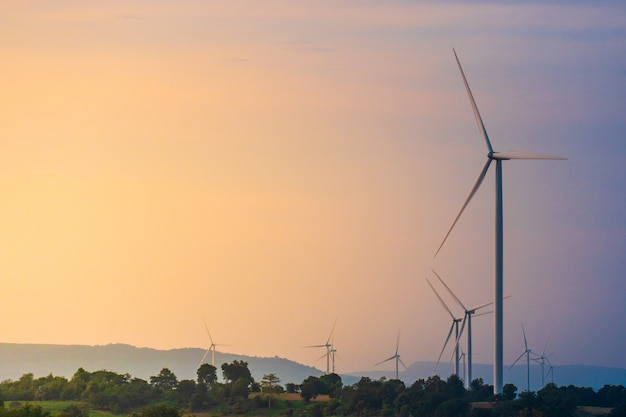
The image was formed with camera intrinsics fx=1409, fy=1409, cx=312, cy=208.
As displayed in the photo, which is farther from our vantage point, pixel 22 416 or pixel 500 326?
pixel 500 326

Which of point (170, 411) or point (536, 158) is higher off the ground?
point (536, 158)

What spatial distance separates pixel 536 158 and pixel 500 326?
85.8 ft

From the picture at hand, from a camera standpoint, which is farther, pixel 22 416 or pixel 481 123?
pixel 481 123

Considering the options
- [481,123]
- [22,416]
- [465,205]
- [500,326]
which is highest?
[481,123]

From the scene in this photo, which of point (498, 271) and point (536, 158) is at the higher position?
point (536, 158)

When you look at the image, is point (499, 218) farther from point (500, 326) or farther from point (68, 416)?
point (68, 416)

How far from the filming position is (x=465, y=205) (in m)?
191

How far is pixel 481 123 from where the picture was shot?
655 feet

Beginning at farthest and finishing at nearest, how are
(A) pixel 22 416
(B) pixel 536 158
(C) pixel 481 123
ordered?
(C) pixel 481 123
(B) pixel 536 158
(A) pixel 22 416

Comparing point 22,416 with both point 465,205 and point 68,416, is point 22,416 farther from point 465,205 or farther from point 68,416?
point 465,205

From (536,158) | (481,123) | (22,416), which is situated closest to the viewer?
(22,416)

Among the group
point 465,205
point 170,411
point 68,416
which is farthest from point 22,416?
point 465,205

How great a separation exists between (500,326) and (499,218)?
50.0 ft

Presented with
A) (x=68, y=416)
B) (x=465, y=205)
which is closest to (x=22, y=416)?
(x=68, y=416)
